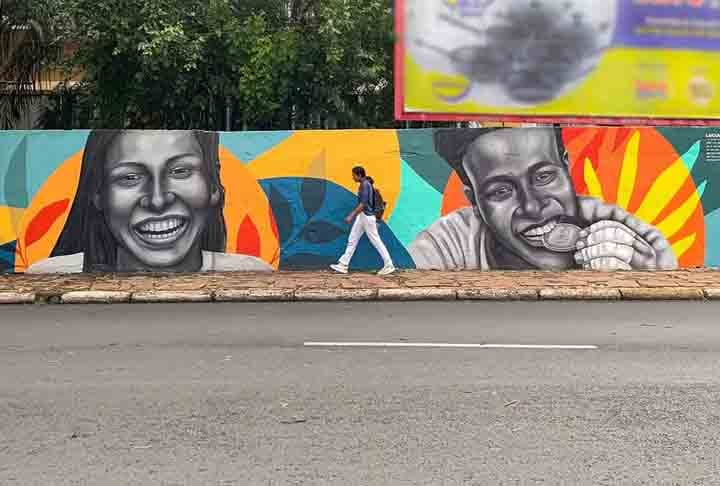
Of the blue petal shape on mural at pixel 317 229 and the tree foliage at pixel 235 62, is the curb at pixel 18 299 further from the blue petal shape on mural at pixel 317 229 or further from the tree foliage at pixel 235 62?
the tree foliage at pixel 235 62

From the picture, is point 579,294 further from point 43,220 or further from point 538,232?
point 43,220

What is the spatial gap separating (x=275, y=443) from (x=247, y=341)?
2.97m

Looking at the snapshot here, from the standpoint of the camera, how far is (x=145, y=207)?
11.5 m

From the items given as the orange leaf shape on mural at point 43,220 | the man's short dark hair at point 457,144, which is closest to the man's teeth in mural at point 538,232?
the man's short dark hair at point 457,144

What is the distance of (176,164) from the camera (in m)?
11.5

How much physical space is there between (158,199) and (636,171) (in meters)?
6.84

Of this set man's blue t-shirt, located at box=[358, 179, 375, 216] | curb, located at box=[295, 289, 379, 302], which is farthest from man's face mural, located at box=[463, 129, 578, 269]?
curb, located at box=[295, 289, 379, 302]

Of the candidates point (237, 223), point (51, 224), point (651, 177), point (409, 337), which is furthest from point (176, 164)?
point (651, 177)

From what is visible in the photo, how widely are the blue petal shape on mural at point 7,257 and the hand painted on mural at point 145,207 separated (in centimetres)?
31

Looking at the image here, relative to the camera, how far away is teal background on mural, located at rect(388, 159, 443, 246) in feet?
38.2

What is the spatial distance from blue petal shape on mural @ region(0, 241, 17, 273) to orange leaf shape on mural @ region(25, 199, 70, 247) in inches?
9.1

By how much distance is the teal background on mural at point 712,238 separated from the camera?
1180cm

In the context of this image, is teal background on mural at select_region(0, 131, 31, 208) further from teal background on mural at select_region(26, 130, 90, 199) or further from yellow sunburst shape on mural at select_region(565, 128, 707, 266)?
yellow sunburst shape on mural at select_region(565, 128, 707, 266)

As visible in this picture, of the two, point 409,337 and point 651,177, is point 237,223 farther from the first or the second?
point 651,177
